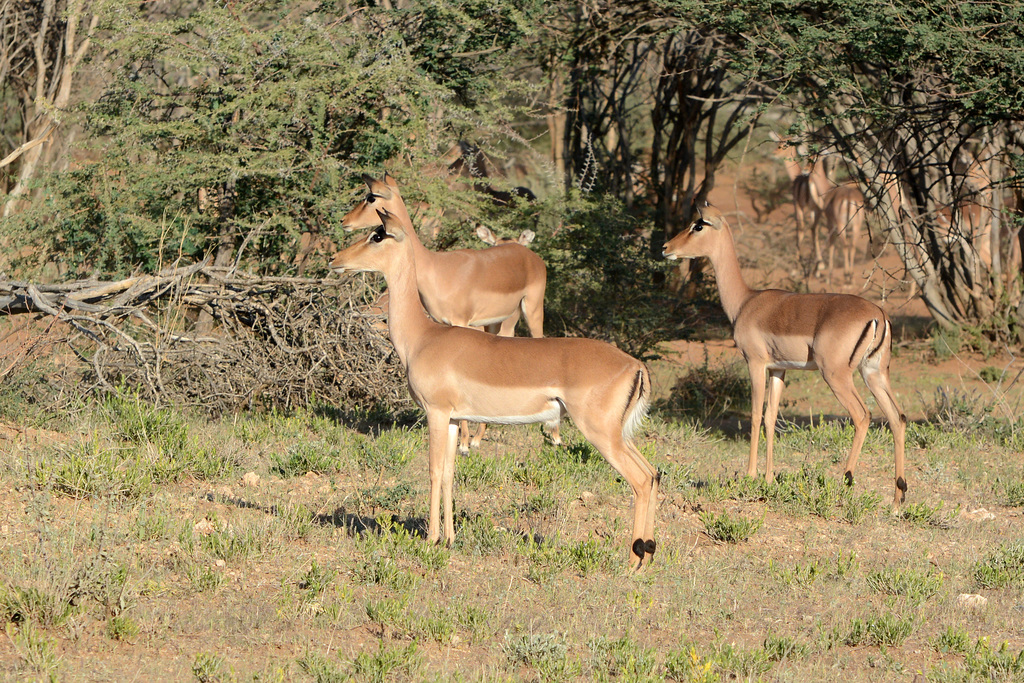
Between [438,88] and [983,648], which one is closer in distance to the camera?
[983,648]

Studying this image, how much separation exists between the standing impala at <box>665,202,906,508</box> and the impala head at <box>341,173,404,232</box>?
2494 millimetres

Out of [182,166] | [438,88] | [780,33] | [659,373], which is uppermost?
[780,33]

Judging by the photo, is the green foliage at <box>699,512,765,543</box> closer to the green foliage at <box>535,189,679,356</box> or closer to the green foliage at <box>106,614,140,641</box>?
the green foliage at <box>106,614,140,641</box>

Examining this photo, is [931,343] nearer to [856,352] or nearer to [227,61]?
[856,352]

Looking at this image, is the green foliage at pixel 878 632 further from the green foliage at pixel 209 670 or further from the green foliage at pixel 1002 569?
the green foliage at pixel 209 670

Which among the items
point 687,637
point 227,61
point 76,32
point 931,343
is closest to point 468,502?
point 687,637

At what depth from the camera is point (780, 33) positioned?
354 inches

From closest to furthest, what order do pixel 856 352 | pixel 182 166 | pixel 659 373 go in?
pixel 856 352, pixel 182 166, pixel 659 373

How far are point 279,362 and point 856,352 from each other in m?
4.12

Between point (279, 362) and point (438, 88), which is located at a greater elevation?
point (438, 88)

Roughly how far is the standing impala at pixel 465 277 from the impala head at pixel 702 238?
1287 mm

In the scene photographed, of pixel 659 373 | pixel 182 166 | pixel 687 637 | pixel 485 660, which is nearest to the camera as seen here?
pixel 485 660

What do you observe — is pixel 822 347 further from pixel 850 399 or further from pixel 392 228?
pixel 392 228

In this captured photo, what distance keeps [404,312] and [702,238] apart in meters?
3.05
